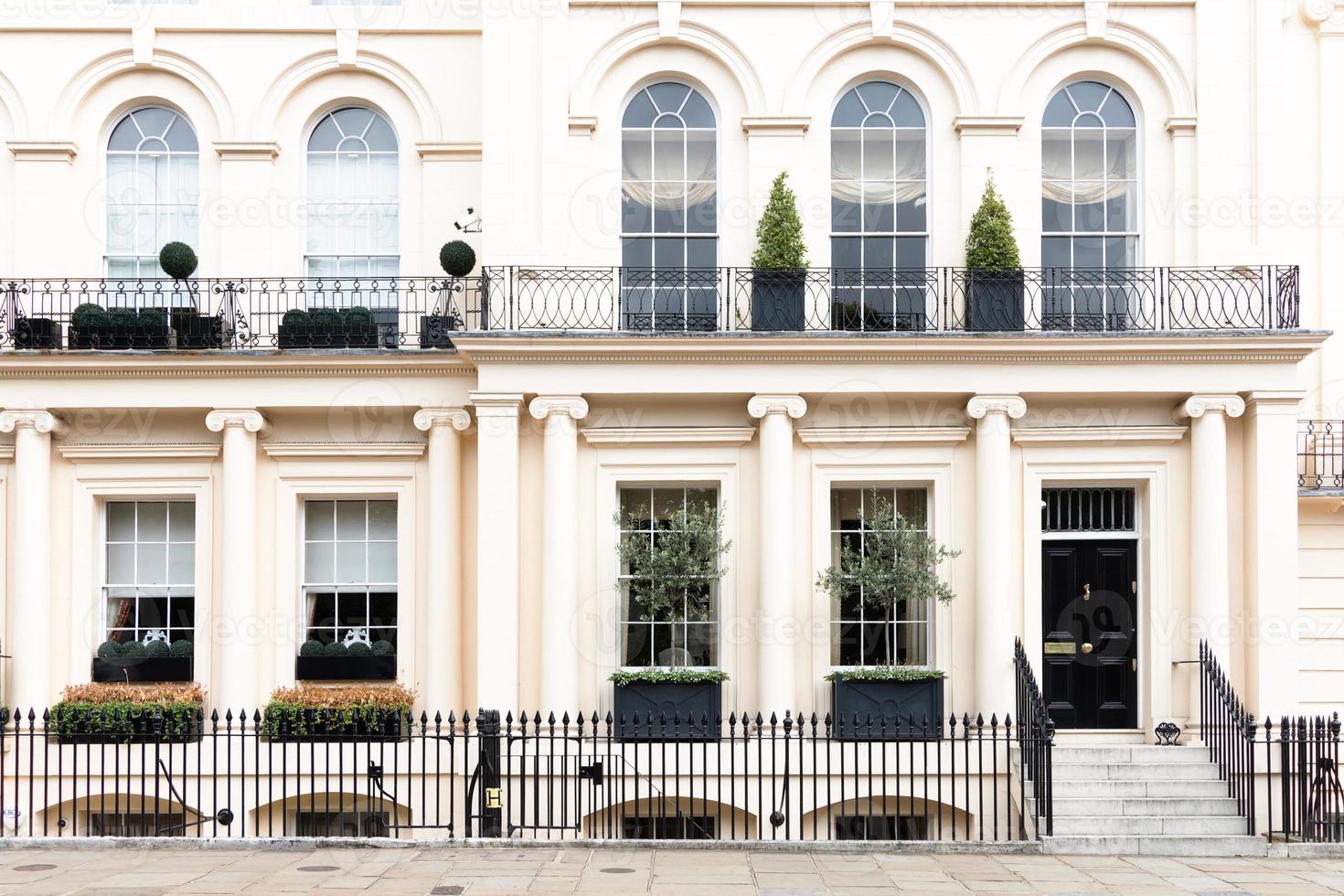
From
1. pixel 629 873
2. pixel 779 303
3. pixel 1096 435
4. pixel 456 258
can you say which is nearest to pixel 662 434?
pixel 779 303

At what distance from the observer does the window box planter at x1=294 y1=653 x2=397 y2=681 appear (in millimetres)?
15391

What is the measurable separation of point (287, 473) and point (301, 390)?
3.71 feet

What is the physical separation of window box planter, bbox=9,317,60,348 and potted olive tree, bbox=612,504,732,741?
23.0 feet

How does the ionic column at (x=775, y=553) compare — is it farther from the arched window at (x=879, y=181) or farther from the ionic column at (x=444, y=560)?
the ionic column at (x=444, y=560)

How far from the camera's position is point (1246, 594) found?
1469 cm

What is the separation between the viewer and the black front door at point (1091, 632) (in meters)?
15.2

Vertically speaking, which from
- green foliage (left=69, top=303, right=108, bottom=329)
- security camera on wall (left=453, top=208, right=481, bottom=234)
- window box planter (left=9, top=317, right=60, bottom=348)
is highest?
security camera on wall (left=453, top=208, right=481, bottom=234)

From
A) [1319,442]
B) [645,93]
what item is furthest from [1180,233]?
[645,93]

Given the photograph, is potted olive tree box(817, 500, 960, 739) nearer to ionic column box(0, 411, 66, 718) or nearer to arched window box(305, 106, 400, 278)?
arched window box(305, 106, 400, 278)

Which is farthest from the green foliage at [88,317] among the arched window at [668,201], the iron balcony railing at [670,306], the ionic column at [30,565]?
the arched window at [668,201]

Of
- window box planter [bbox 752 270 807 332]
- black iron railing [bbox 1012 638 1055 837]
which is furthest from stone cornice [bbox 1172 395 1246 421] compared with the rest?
window box planter [bbox 752 270 807 332]

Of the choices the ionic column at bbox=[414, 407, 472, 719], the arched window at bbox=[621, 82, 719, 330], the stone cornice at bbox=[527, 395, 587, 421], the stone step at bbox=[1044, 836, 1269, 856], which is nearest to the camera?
the stone step at bbox=[1044, 836, 1269, 856]

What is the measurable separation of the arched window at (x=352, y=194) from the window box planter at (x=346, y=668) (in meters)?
4.65

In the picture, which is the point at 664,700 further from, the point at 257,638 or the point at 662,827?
the point at 257,638
